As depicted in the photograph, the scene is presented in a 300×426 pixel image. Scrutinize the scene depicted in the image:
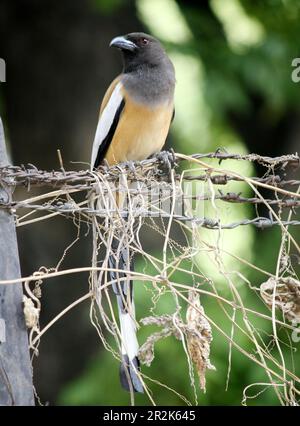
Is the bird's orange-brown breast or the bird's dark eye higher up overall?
the bird's dark eye

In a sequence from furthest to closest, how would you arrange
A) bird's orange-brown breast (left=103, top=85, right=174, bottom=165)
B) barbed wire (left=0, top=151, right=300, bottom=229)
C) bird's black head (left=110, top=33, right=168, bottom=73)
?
bird's black head (left=110, top=33, right=168, bottom=73) < bird's orange-brown breast (left=103, top=85, right=174, bottom=165) < barbed wire (left=0, top=151, right=300, bottom=229)

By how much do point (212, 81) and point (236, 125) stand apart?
1171 mm

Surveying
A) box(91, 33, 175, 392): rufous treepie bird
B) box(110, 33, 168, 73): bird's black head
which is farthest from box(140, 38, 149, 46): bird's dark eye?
box(91, 33, 175, 392): rufous treepie bird

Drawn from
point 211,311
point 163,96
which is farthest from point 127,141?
point 211,311

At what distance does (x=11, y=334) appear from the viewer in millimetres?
2828

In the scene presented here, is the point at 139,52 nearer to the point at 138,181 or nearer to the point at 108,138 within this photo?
the point at 108,138

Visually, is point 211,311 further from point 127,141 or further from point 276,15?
point 276,15

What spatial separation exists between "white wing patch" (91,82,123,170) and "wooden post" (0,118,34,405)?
2.27m

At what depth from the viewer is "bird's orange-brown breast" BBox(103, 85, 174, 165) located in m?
5.10

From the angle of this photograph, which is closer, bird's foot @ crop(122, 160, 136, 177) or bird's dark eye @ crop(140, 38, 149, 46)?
bird's foot @ crop(122, 160, 136, 177)

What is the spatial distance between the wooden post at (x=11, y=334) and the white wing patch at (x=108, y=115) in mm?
2271

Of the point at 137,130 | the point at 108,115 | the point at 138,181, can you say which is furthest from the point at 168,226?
the point at 108,115

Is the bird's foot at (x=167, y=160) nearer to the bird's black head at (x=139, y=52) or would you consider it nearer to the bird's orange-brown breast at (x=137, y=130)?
the bird's orange-brown breast at (x=137, y=130)

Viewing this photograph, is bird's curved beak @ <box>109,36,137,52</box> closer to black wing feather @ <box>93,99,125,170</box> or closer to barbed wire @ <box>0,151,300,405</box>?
black wing feather @ <box>93,99,125,170</box>
